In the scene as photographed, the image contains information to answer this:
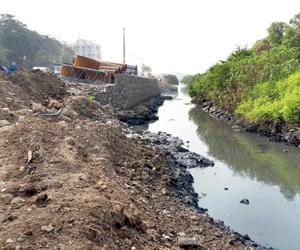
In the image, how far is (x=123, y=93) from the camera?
34.5 m

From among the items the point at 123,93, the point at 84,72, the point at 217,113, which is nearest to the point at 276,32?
the point at 217,113

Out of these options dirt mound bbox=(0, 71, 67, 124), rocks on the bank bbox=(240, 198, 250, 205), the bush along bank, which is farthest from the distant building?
rocks on the bank bbox=(240, 198, 250, 205)

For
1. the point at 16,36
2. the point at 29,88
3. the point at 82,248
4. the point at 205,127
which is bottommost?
the point at 205,127

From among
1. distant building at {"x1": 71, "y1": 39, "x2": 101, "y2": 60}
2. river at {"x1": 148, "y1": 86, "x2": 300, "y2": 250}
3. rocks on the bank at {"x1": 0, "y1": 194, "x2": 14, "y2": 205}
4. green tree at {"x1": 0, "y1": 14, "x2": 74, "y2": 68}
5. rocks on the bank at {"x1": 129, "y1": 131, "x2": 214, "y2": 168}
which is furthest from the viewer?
distant building at {"x1": 71, "y1": 39, "x2": 101, "y2": 60}

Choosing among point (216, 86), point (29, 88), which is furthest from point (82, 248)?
point (216, 86)

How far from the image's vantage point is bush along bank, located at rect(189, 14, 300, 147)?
24.0 meters

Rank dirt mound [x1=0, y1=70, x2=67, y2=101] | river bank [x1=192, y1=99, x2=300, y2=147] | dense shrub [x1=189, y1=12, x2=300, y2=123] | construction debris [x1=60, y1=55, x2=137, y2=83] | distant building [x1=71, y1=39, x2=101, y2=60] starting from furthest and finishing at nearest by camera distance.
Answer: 1. distant building [x1=71, y1=39, x2=101, y2=60]
2. construction debris [x1=60, y1=55, x2=137, y2=83]
3. dense shrub [x1=189, y1=12, x2=300, y2=123]
4. river bank [x1=192, y1=99, x2=300, y2=147]
5. dirt mound [x1=0, y1=70, x2=67, y2=101]

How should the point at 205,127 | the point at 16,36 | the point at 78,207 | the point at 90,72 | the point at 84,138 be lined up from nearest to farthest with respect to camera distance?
the point at 78,207, the point at 84,138, the point at 205,127, the point at 90,72, the point at 16,36

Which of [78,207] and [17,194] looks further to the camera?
[17,194]

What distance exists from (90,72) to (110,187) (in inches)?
1099

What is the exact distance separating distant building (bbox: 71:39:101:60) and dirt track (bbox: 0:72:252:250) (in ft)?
468

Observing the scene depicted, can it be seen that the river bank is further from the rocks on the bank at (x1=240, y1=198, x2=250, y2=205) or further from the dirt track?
the dirt track

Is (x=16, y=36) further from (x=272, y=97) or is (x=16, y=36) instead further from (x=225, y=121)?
(x=272, y=97)

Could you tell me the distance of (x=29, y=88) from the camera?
20.7 meters
